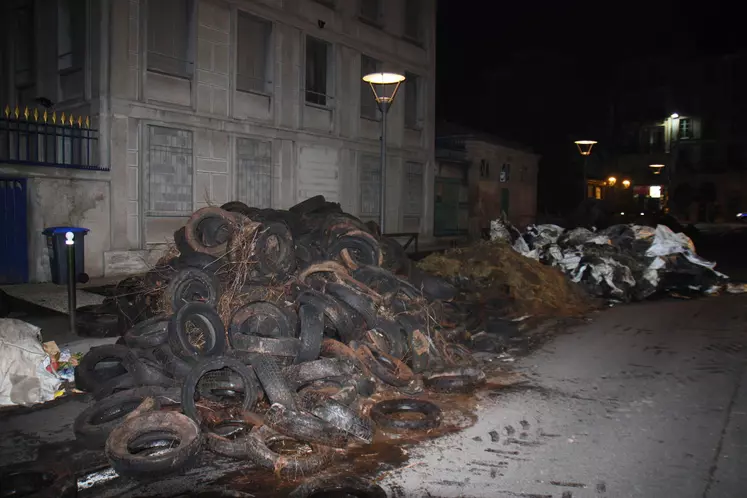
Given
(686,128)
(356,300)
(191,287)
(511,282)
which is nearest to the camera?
(356,300)

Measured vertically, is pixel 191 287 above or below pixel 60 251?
below

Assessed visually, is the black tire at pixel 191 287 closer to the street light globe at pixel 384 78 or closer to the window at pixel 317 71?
the street light globe at pixel 384 78

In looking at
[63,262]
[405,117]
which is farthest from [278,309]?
[405,117]

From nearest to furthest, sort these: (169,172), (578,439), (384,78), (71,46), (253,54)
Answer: (578,439), (384,78), (71,46), (169,172), (253,54)

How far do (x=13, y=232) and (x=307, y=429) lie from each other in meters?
9.56

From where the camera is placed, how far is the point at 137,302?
7938 mm

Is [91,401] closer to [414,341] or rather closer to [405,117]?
[414,341]

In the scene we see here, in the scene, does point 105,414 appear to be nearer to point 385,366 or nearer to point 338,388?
point 338,388

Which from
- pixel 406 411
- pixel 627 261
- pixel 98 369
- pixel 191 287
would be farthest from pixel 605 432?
pixel 627 261

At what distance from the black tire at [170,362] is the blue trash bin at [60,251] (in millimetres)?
4998

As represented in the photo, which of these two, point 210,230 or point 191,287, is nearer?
point 191,287

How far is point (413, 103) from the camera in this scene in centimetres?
2448

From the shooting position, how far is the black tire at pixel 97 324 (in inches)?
319

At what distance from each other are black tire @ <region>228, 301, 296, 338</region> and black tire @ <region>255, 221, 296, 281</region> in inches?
44.2
